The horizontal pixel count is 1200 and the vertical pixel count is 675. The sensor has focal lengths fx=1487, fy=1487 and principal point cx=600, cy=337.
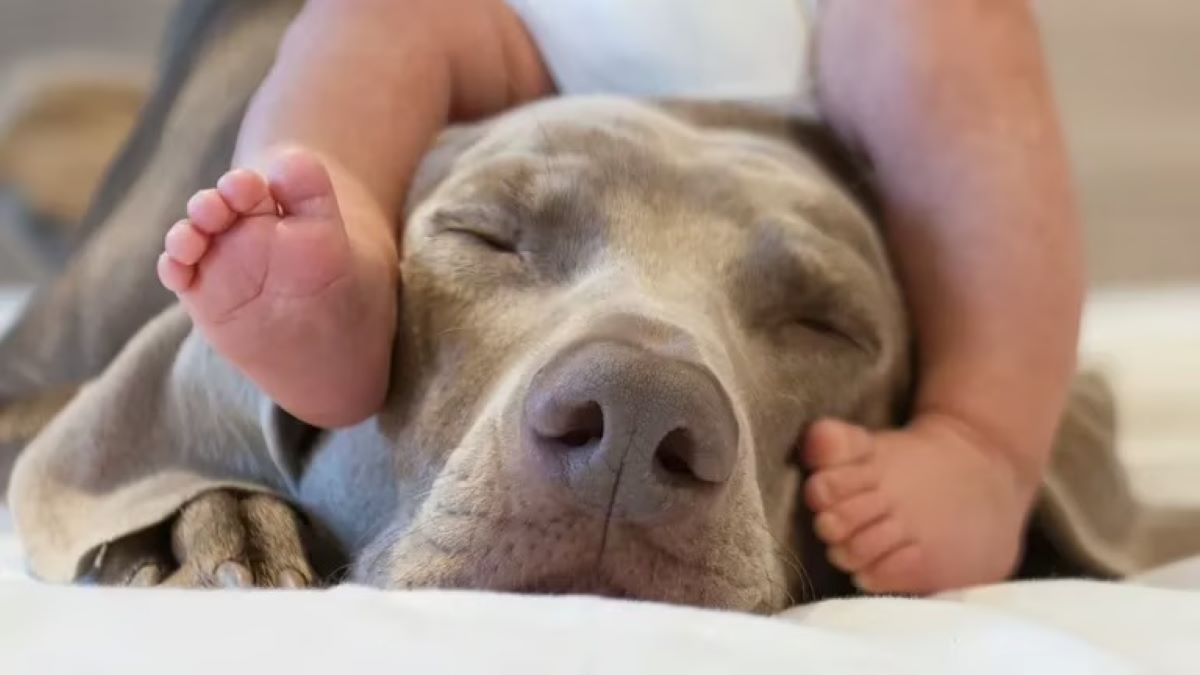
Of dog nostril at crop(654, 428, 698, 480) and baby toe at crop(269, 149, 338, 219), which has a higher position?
baby toe at crop(269, 149, 338, 219)

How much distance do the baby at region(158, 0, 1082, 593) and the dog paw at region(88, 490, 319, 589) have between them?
4.0 inches

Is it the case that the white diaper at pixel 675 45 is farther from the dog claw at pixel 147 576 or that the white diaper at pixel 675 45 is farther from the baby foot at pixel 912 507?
the dog claw at pixel 147 576

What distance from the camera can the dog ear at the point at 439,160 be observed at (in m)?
1.28

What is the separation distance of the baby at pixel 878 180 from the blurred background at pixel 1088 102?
1074mm

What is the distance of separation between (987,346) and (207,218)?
67cm

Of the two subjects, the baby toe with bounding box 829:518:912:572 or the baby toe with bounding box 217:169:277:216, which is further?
the baby toe with bounding box 829:518:912:572

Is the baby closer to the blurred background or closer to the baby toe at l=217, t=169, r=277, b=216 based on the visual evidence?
the baby toe at l=217, t=169, r=277, b=216

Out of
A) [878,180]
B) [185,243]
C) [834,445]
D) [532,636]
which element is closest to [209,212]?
[185,243]

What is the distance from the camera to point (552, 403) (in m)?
0.89

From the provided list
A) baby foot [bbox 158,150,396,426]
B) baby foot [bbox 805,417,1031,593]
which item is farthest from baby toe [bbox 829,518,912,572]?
baby foot [bbox 158,150,396,426]

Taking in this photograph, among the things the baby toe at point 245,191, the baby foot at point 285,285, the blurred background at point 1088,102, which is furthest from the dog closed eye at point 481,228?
the blurred background at point 1088,102

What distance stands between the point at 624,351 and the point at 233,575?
350mm

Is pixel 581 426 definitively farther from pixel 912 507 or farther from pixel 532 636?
pixel 912 507

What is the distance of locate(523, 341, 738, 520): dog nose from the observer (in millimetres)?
869
